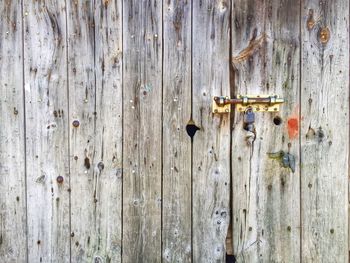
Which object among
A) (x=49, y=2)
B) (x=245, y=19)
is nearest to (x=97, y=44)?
(x=49, y=2)

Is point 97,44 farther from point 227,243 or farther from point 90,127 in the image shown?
point 227,243

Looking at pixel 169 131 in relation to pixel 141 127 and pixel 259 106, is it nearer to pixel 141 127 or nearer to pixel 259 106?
pixel 141 127

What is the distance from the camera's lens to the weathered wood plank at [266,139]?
74.9 inches

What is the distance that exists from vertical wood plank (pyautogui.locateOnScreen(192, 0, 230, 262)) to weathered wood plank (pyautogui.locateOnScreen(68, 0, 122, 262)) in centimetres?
29

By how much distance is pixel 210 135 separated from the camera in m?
1.91

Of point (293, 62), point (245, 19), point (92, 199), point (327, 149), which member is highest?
point (245, 19)

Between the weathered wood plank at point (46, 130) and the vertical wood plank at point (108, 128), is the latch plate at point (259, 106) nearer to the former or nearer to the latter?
Result: the vertical wood plank at point (108, 128)

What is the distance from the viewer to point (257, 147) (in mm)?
1926

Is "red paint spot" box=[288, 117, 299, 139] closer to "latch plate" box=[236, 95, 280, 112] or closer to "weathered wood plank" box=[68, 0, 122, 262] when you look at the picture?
"latch plate" box=[236, 95, 280, 112]

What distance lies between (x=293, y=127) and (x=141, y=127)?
1.88ft

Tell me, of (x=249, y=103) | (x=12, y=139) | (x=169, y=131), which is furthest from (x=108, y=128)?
(x=249, y=103)

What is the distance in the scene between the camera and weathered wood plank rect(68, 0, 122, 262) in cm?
187

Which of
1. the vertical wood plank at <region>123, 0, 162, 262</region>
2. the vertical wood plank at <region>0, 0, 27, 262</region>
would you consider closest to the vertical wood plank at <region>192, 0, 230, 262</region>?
the vertical wood plank at <region>123, 0, 162, 262</region>

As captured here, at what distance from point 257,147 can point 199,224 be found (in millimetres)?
364
